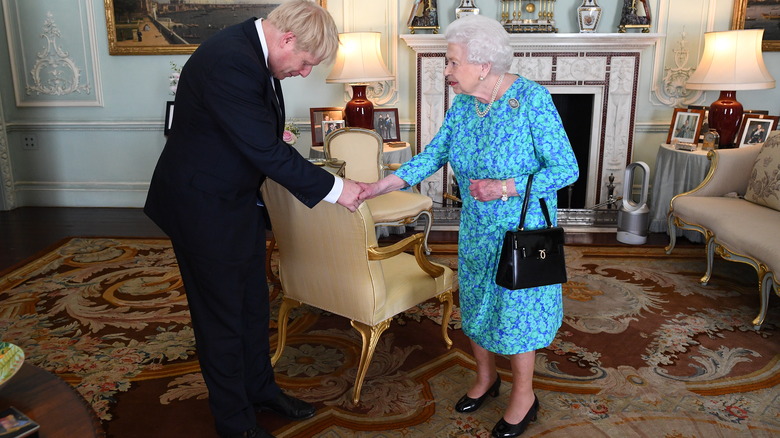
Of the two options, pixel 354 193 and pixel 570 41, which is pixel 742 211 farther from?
pixel 354 193

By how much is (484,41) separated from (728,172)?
114 inches

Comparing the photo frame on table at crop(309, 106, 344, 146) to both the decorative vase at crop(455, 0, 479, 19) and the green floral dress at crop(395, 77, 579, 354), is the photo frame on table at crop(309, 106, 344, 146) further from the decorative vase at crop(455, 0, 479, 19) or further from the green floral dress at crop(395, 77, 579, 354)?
the green floral dress at crop(395, 77, 579, 354)

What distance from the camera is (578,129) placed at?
5.61 m

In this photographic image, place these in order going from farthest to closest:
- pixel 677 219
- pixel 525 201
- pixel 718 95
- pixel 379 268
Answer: pixel 718 95
pixel 677 219
pixel 379 268
pixel 525 201

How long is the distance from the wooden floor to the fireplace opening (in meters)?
0.64

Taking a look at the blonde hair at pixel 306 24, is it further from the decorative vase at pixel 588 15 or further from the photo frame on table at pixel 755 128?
the photo frame on table at pixel 755 128

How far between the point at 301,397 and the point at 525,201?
1.30 metres

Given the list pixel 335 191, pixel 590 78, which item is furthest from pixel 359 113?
pixel 335 191

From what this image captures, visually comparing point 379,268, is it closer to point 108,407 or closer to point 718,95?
point 108,407

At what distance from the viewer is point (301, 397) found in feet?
8.86

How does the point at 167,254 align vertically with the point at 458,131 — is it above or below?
below

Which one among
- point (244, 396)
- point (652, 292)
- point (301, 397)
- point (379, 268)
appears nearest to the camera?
point (244, 396)

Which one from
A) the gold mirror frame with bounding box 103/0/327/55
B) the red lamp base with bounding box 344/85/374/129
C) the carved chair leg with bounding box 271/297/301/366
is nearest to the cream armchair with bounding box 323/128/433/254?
the red lamp base with bounding box 344/85/374/129

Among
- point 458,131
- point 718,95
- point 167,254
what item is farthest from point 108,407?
point 718,95
